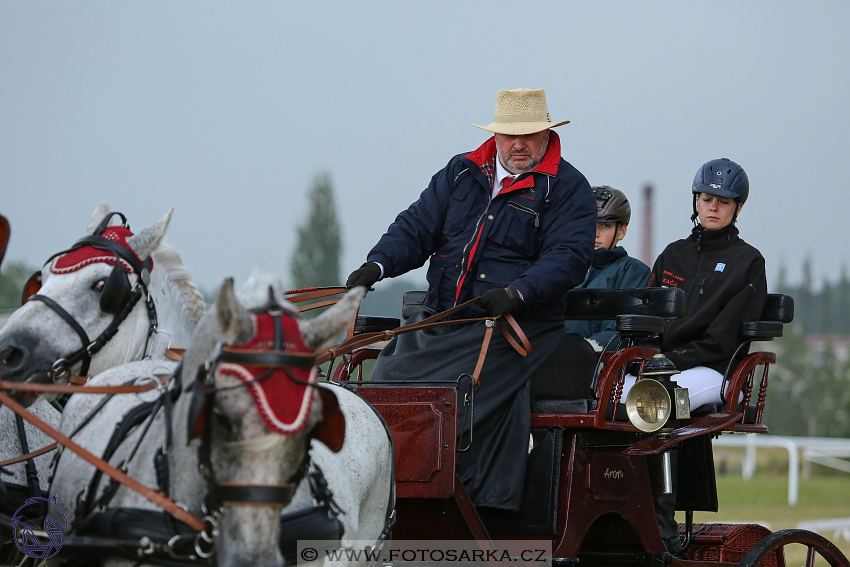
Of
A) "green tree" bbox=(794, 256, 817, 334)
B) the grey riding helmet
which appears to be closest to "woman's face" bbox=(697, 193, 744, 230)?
the grey riding helmet

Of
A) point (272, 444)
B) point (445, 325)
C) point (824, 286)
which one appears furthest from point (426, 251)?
point (824, 286)

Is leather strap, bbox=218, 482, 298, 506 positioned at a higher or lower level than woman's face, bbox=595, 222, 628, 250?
lower

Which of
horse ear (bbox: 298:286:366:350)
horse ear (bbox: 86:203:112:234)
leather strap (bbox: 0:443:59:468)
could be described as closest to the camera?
horse ear (bbox: 298:286:366:350)

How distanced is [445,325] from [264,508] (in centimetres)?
193

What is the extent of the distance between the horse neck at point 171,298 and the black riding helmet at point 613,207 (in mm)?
3209

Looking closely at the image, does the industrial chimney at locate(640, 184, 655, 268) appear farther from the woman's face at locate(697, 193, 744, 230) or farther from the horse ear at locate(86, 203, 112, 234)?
the horse ear at locate(86, 203, 112, 234)

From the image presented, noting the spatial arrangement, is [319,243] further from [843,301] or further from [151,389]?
[843,301]

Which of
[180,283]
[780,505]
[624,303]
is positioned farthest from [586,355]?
[780,505]

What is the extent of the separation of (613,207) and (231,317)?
13.2 ft

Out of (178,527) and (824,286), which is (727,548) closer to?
(178,527)

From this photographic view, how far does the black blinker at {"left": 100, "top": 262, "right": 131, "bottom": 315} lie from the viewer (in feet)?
9.78

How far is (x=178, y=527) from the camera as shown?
2.39 meters

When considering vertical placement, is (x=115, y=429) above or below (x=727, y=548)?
above

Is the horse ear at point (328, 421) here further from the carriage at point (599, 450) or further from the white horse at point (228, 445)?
the carriage at point (599, 450)
